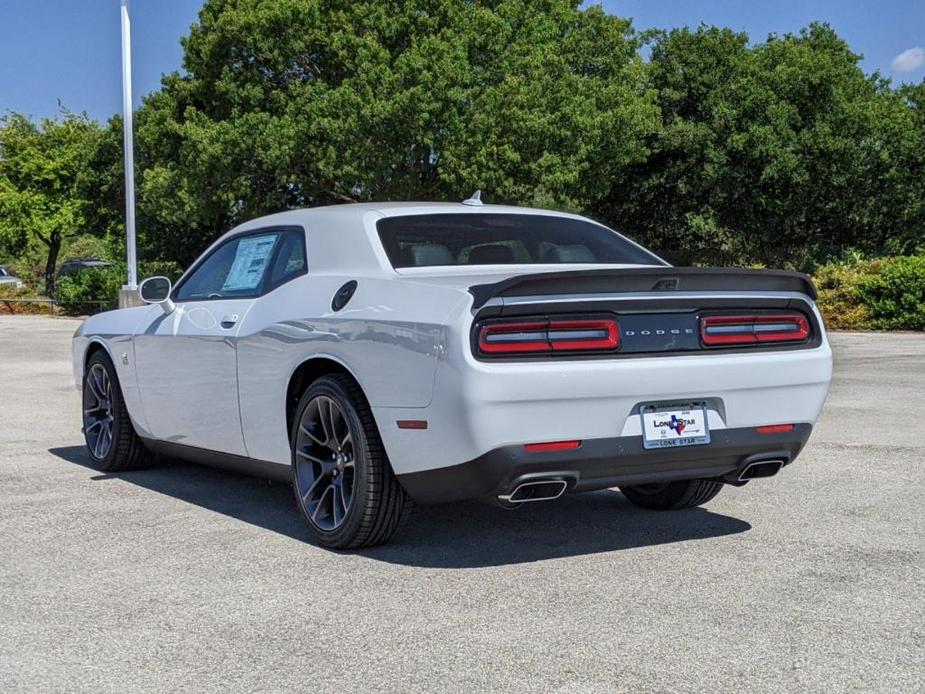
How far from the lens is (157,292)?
693 cm

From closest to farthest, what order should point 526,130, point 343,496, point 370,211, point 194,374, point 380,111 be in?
1. point 343,496
2. point 370,211
3. point 194,374
4. point 380,111
5. point 526,130

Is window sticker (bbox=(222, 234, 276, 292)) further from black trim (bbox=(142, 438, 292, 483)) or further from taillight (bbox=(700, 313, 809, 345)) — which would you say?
taillight (bbox=(700, 313, 809, 345))

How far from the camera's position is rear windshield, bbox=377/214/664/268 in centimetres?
580

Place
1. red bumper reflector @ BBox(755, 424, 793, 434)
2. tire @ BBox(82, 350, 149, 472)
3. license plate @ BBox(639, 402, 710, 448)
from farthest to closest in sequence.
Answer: tire @ BBox(82, 350, 149, 472), red bumper reflector @ BBox(755, 424, 793, 434), license plate @ BBox(639, 402, 710, 448)

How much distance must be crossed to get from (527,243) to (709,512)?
168 centimetres

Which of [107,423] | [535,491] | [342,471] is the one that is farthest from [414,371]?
[107,423]

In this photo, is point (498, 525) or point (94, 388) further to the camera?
point (94, 388)

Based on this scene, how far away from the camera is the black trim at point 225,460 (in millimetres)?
Result: 5966

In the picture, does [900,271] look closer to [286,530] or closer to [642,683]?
[286,530]

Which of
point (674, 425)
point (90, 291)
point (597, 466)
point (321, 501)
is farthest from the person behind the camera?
point (90, 291)

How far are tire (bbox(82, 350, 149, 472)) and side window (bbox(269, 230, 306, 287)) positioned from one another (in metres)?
1.96

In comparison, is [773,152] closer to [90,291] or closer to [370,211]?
[90,291]

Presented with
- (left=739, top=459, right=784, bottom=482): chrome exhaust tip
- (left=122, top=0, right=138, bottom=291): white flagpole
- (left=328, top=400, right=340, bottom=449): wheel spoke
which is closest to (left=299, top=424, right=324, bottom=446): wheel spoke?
(left=328, top=400, right=340, bottom=449): wheel spoke

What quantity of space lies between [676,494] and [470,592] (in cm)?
189
